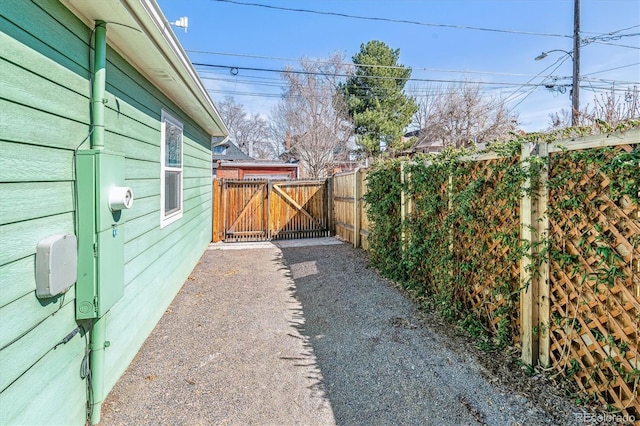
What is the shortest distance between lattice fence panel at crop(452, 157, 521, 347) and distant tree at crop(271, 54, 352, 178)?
16.5m

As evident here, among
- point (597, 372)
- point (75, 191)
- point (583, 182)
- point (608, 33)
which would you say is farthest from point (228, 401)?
point (608, 33)

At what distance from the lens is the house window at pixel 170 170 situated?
412 cm

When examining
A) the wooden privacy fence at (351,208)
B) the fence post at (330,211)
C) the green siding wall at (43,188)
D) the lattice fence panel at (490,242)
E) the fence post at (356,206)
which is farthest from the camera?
the fence post at (330,211)

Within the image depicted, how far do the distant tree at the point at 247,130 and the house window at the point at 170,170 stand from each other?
888 inches

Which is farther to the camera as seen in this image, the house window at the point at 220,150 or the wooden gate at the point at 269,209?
the house window at the point at 220,150

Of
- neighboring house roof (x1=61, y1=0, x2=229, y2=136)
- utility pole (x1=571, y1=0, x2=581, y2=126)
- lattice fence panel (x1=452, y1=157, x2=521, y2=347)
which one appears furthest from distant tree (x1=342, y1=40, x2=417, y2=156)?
lattice fence panel (x1=452, y1=157, x2=521, y2=347)

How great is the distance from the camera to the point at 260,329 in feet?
12.3

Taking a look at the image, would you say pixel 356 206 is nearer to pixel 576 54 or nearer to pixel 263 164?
→ pixel 576 54

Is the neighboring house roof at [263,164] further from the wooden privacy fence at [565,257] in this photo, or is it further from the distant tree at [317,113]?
the wooden privacy fence at [565,257]

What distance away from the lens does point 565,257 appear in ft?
8.21

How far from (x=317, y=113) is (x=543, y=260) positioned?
60.0 ft

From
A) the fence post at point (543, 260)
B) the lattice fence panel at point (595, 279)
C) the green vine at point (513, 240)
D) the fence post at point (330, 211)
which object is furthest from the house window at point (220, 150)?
the lattice fence panel at point (595, 279)

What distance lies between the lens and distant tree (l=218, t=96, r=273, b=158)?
27.8 metres

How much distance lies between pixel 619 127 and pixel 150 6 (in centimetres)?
326
